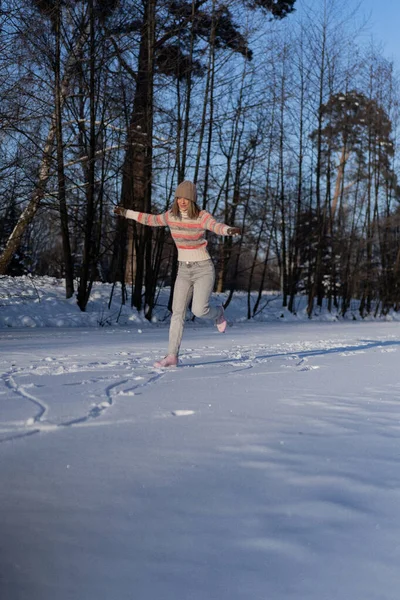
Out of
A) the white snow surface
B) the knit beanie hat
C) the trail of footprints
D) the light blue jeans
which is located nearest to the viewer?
the white snow surface

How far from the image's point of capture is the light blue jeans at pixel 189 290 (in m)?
6.55

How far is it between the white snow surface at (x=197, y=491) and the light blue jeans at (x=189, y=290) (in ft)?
4.87

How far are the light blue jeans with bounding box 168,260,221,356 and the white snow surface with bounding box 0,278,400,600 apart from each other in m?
1.49

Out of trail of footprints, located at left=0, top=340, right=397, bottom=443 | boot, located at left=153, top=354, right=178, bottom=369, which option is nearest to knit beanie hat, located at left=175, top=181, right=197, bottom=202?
boot, located at left=153, top=354, right=178, bottom=369

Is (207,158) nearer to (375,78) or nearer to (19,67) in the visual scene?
(19,67)

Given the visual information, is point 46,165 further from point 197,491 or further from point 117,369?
point 197,491

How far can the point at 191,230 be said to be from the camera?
21.0 ft

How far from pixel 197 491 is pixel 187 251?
4.39 m

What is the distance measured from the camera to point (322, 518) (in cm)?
207

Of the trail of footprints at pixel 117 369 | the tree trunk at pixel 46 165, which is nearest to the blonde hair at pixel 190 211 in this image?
the trail of footprints at pixel 117 369

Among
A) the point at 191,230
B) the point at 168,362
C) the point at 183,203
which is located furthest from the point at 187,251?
the point at 168,362

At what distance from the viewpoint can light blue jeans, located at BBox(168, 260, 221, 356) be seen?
258 inches

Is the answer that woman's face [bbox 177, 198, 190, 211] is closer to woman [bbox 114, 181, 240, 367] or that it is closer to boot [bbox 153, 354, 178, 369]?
woman [bbox 114, 181, 240, 367]

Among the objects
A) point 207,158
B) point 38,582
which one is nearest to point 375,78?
point 207,158
